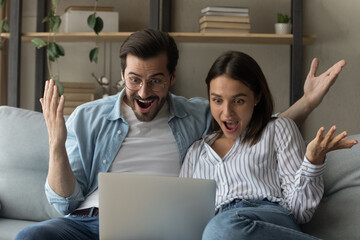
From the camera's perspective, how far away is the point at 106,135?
2051mm

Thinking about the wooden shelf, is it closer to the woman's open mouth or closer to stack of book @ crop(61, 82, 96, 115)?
stack of book @ crop(61, 82, 96, 115)

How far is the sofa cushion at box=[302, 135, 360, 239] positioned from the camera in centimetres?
177

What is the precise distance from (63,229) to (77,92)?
156 centimetres

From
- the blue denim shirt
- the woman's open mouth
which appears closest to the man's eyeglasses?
the blue denim shirt

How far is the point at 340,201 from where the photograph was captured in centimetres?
186

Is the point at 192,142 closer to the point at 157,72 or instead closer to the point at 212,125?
the point at 212,125

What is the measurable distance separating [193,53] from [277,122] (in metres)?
1.62

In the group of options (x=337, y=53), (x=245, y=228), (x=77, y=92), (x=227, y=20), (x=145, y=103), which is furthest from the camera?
(x=337, y=53)

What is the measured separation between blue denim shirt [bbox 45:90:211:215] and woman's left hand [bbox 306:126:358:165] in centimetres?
57

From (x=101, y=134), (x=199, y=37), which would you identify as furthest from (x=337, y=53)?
(x=101, y=134)

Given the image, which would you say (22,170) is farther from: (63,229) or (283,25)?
(283,25)

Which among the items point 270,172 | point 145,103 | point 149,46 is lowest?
point 270,172

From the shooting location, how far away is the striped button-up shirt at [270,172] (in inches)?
67.0

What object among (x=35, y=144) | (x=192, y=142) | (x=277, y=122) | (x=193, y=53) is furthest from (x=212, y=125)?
(x=193, y=53)
